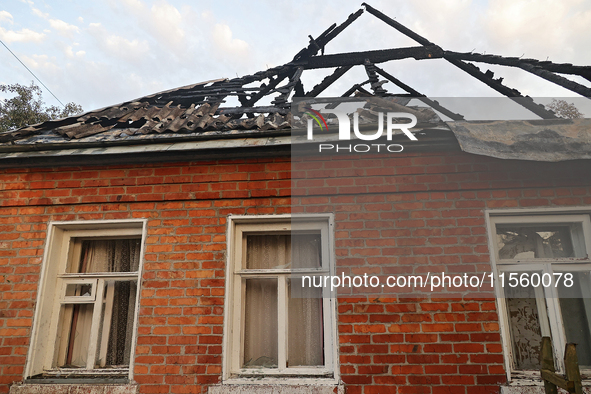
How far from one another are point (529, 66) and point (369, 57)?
9.08 feet

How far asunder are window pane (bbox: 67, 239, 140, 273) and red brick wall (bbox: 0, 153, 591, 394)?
310 mm

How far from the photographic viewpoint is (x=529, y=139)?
3.36 metres

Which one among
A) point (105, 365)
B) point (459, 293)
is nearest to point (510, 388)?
point (459, 293)

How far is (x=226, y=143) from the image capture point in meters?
3.62

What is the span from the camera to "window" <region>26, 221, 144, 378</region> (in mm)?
3527

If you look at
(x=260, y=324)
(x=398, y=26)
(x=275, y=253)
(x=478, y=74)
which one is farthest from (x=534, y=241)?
(x=398, y=26)

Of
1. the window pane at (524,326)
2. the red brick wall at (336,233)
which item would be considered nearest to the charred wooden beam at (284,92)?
the red brick wall at (336,233)

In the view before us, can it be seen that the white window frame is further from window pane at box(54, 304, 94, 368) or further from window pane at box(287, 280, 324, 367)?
window pane at box(54, 304, 94, 368)

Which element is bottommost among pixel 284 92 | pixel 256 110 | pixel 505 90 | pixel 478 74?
pixel 256 110

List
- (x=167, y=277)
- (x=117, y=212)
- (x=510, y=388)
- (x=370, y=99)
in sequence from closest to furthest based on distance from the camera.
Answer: (x=510, y=388), (x=167, y=277), (x=117, y=212), (x=370, y=99)

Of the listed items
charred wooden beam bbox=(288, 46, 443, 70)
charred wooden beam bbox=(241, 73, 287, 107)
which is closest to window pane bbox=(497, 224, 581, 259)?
charred wooden beam bbox=(241, 73, 287, 107)

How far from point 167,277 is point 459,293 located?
262 cm

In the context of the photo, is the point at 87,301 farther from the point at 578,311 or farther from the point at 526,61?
the point at 526,61

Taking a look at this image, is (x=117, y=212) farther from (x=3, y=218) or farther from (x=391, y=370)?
(x=391, y=370)
